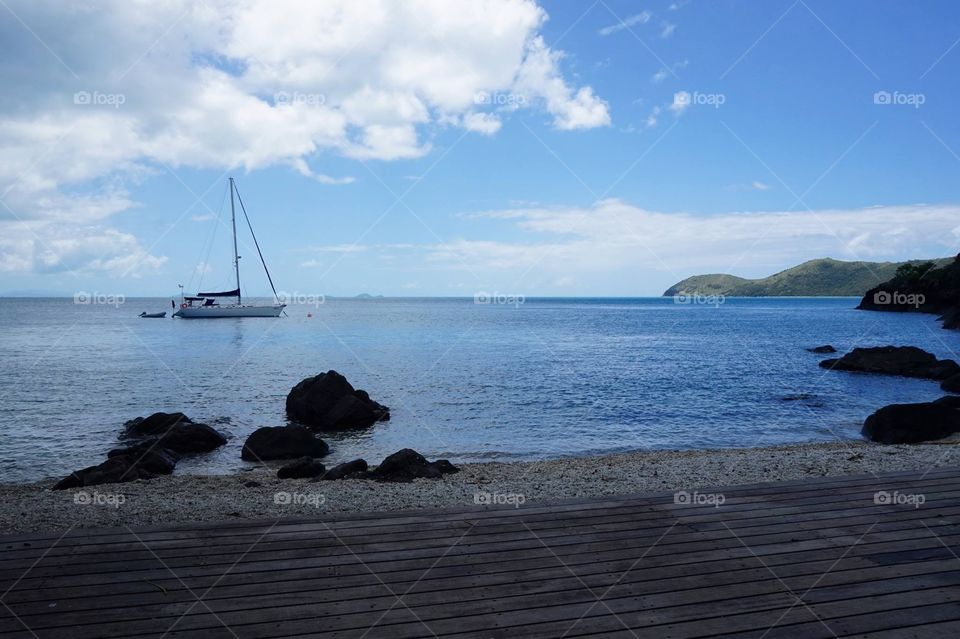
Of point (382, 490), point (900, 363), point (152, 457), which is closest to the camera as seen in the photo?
point (382, 490)

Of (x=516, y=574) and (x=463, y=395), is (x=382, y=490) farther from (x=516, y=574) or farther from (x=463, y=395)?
(x=463, y=395)

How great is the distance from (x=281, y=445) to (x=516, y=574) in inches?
549

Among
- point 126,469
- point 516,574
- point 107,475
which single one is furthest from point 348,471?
point 516,574

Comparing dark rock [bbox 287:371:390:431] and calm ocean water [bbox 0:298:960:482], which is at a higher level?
dark rock [bbox 287:371:390:431]

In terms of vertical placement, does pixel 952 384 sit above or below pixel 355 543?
below

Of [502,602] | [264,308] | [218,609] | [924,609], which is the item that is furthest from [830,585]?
[264,308]

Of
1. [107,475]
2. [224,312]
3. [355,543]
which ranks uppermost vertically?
[224,312]

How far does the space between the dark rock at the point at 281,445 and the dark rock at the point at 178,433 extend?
1.58 m

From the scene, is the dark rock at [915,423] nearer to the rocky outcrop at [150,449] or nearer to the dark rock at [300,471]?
the dark rock at [300,471]

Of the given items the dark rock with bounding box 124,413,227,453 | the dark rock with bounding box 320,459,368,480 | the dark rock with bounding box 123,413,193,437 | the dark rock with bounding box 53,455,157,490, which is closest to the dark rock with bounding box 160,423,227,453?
the dark rock with bounding box 124,413,227,453

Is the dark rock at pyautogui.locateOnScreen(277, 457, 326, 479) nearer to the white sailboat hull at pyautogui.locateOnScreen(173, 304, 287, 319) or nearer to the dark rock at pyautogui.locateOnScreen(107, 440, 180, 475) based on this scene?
the dark rock at pyautogui.locateOnScreen(107, 440, 180, 475)

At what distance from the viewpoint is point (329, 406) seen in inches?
916

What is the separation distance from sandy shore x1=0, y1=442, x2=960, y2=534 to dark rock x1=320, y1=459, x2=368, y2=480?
643 millimetres

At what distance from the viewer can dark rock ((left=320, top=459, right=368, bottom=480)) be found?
43.9ft
